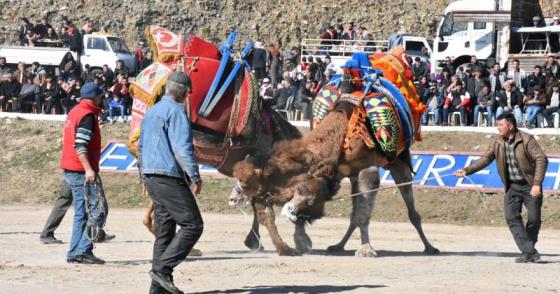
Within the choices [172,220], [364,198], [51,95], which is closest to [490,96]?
[51,95]

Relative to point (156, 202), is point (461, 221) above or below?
below

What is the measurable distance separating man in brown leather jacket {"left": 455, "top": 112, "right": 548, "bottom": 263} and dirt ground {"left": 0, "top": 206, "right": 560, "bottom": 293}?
374 millimetres

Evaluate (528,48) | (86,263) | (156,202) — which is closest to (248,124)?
(86,263)

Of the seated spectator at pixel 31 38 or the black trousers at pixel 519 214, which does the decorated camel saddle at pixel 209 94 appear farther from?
the seated spectator at pixel 31 38

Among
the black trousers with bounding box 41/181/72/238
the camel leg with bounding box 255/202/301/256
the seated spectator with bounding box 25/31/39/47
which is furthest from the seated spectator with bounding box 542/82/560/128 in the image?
the seated spectator with bounding box 25/31/39/47

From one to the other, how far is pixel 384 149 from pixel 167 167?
4676mm

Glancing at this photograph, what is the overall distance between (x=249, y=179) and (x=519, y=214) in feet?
10.6

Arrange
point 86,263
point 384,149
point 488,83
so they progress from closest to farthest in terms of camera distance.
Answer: point 86,263 < point 384,149 < point 488,83

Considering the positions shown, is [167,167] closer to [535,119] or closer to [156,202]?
[156,202]

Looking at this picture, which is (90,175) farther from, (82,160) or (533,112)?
(533,112)

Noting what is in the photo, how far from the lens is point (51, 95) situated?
31016 mm

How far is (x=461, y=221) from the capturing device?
20.7 metres

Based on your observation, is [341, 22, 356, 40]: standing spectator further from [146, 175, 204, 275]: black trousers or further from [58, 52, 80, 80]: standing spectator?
[146, 175, 204, 275]: black trousers

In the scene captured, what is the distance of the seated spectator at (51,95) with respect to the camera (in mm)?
30766
